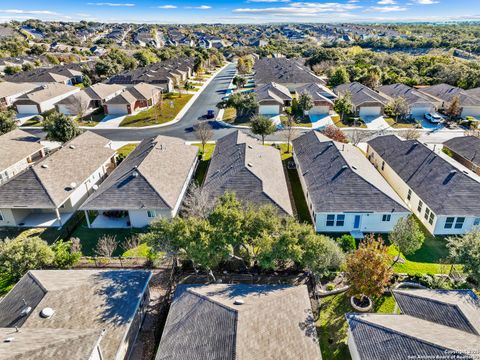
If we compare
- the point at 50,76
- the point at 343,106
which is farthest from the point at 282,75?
the point at 50,76

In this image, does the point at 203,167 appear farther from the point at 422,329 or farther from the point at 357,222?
the point at 422,329

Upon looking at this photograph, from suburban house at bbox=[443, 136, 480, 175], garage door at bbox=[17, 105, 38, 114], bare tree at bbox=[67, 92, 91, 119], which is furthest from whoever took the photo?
garage door at bbox=[17, 105, 38, 114]

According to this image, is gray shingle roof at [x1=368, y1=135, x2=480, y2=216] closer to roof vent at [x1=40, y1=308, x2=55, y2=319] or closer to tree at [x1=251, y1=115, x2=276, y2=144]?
tree at [x1=251, y1=115, x2=276, y2=144]

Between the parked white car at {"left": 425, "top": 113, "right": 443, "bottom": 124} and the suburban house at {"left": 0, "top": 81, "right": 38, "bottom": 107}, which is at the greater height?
the suburban house at {"left": 0, "top": 81, "right": 38, "bottom": 107}

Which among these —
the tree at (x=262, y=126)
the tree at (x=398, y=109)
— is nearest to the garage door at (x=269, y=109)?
the tree at (x=262, y=126)

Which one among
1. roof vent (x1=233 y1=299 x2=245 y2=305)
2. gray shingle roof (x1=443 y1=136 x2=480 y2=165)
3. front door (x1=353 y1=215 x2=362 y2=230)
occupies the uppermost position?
roof vent (x1=233 y1=299 x2=245 y2=305)

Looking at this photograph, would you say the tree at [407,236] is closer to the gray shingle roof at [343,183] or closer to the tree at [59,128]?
the gray shingle roof at [343,183]

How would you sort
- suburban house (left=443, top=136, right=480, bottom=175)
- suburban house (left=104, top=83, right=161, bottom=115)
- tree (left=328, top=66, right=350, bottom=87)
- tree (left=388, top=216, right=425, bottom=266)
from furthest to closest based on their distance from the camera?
tree (left=328, top=66, right=350, bottom=87), suburban house (left=104, top=83, right=161, bottom=115), suburban house (left=443, top=136, right=480, bottom=175), tree (left=388, top=216, right=425, bottom=266)

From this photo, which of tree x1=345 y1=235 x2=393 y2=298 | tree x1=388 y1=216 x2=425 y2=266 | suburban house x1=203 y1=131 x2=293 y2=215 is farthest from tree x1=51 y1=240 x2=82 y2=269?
tree x1=388 y1=216 x2=425 y2=266
